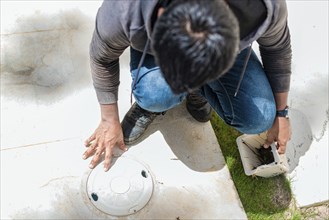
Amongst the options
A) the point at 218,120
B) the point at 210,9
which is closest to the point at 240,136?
the point at 218,120

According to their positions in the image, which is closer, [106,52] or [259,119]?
[106,52]

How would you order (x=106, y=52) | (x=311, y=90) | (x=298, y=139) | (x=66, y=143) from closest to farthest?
(x=106, y=52) → (x=66, y=143) → (x=298, y=139) → (x=311, y=90)

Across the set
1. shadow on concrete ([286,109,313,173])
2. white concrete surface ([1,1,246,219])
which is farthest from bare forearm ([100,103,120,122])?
shadow on concrete ([286,109,313,173])

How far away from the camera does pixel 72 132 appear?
2074mm

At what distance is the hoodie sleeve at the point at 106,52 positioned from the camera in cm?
148

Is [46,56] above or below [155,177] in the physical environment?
above

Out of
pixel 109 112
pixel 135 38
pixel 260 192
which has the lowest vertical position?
pixel 260 192

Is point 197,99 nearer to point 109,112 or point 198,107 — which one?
point 198,107

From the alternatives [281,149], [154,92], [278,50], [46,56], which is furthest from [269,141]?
[46,56]

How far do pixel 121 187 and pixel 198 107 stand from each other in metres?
0.52

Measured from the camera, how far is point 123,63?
7.54 feet

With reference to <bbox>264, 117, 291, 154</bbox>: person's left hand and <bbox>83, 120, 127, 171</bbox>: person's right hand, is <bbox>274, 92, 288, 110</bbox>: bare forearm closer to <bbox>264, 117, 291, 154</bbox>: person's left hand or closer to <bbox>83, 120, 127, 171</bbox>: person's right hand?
<bbox>264, 117, 291, 154</bbox>: person's left hand

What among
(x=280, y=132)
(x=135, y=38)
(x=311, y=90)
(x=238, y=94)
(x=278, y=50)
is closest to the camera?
(x=135, y=38)

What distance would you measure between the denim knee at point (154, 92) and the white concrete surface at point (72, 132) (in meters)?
0.34
